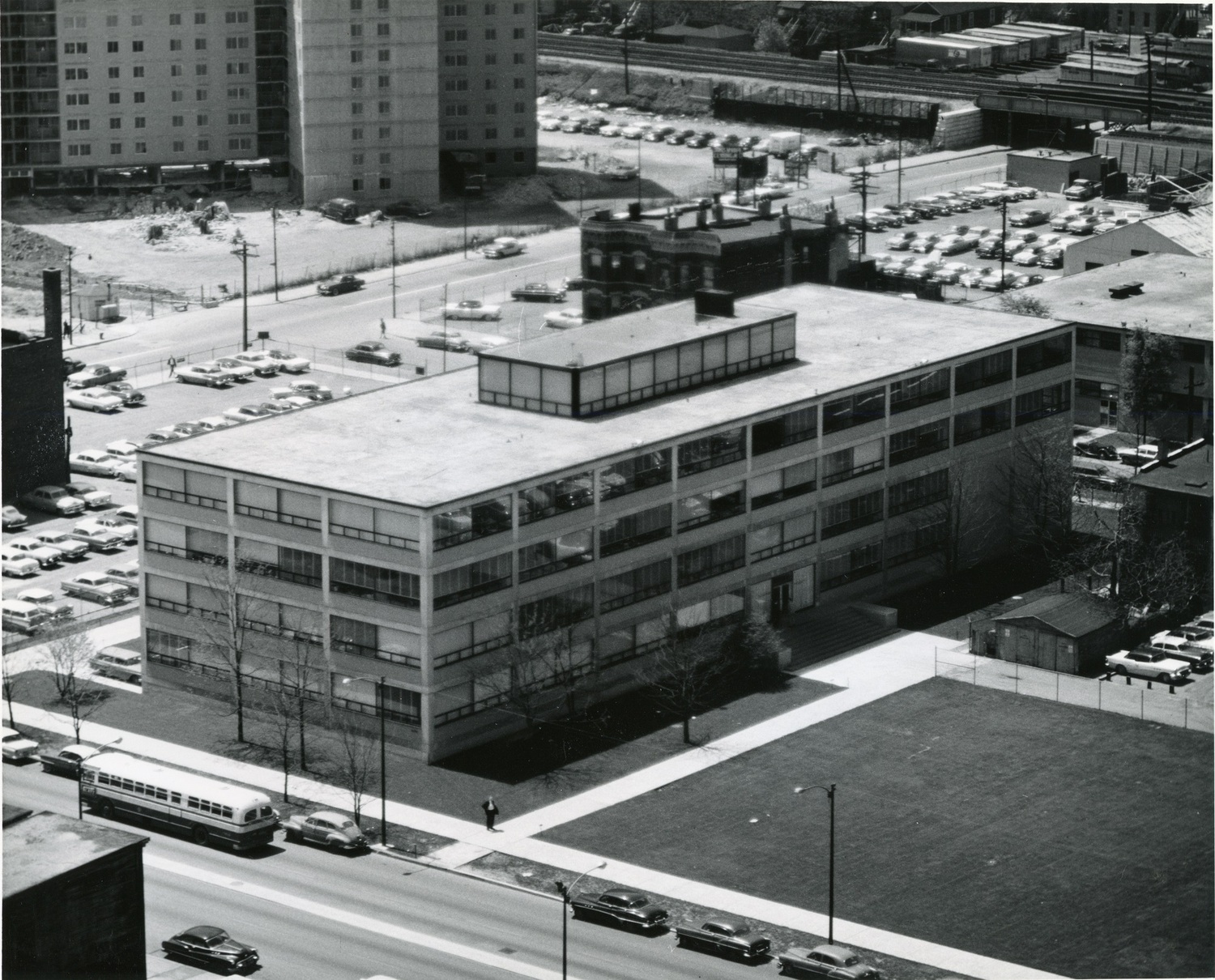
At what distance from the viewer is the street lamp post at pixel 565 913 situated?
271 feet

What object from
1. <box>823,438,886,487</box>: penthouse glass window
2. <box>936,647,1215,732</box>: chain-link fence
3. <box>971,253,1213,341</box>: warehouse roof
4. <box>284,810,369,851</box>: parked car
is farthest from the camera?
<box>971,253,1213,341</box>: warehouse roof

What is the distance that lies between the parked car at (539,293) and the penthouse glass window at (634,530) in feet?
253

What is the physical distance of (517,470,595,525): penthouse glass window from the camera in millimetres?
107312

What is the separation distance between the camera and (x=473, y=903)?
91.9 meters

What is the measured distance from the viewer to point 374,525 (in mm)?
104438

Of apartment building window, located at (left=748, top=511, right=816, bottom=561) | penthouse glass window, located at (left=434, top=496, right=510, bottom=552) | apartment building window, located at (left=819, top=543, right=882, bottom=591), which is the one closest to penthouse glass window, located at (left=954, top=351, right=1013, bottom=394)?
apartment building window, located at (left=819, top=543, right=882, bottom=591)

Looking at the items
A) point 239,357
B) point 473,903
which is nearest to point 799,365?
point 473,903

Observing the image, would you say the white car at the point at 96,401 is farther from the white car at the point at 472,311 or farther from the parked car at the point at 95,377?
the white car at the point at 472,311

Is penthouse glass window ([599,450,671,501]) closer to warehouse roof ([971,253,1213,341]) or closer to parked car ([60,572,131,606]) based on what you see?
parked car ([60,572,131,606])

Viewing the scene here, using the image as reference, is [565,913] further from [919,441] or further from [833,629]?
[919,441]

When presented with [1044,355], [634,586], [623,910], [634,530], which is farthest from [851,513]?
[623,910]

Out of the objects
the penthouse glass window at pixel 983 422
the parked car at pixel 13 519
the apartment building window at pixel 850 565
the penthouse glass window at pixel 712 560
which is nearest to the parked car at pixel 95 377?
the parked car at pixel 13 519

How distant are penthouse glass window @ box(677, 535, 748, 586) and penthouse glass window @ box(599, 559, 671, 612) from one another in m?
1.10

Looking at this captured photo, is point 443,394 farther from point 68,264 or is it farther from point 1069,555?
point 68,264
